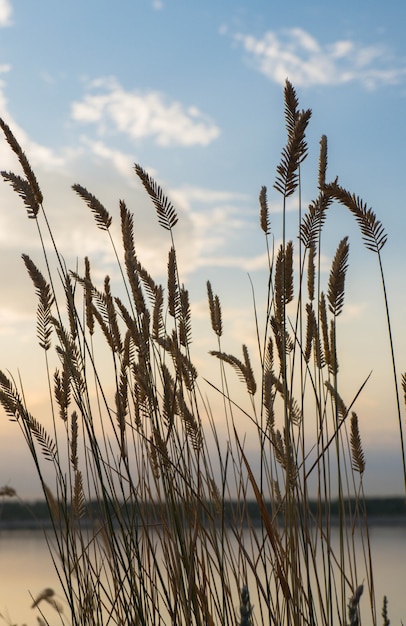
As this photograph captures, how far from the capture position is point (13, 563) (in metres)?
8.77

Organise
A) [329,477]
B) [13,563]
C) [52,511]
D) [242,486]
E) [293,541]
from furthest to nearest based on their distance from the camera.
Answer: [13,563] → [242,486] → [52,511] → [329,477] → [293,541]

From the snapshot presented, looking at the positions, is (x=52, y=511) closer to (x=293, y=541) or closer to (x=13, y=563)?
(x=293, y=541)

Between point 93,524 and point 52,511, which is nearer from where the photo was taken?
point 52,511

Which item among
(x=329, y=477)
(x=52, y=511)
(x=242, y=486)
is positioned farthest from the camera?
(x=242, y=486)

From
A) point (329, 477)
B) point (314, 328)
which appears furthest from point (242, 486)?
point (314, 328)

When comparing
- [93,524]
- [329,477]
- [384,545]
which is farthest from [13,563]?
[329,477]

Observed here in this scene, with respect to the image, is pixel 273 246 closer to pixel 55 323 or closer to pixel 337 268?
pixel 337 268

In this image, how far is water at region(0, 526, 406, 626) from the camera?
215 centimetres

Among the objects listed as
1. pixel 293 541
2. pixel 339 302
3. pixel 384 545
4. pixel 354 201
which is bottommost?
pixel 384 545

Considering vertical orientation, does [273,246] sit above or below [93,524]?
above

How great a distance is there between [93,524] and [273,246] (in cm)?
97

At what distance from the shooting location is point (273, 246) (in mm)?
1669

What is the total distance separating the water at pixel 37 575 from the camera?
7.07 feet

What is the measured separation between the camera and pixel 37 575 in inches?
279
